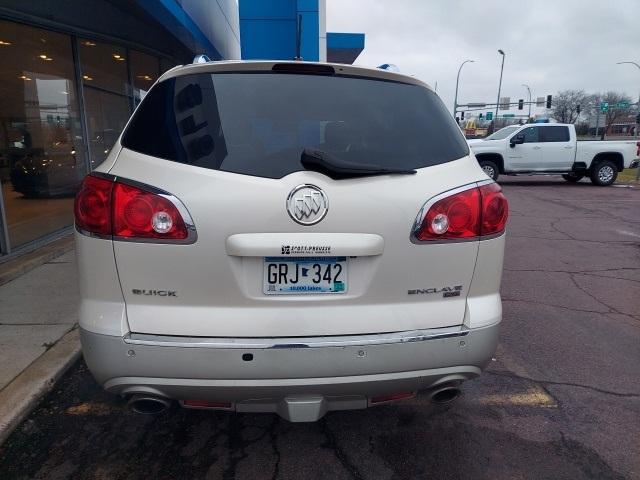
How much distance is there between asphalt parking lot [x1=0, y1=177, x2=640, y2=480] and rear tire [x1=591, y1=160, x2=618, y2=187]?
15.9 m

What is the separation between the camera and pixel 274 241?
6.43 feet

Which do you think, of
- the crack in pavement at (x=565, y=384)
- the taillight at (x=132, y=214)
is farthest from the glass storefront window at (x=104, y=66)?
the crack in pavement at (x=565, y=384)

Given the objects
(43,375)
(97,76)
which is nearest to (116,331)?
(43,375)

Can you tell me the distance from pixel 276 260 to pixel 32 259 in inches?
192

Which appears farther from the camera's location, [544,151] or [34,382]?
[544,151]

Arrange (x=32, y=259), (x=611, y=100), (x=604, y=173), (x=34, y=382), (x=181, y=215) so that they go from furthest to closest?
(x=611, y=100)
(x=604, y=173)
(x=32, y=259)
(x=34, y=382)
(x=181, y=215)

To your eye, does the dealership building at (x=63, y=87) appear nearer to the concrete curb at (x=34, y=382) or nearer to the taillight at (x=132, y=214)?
the concrete curb at (x=34, y=382)

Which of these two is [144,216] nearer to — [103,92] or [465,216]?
[465,216]

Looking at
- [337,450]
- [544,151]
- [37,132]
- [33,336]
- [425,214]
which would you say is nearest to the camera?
[425,214]

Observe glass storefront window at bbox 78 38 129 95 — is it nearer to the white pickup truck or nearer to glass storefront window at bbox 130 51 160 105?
glass storefront window at bbox 130 51 160 105

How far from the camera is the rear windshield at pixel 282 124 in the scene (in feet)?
6.77

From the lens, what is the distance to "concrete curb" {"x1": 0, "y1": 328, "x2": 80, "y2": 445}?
277 centimetres

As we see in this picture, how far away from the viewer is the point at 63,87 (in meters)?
7.81

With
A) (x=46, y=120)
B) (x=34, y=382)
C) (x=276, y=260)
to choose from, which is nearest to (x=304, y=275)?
(x=276, y=260)
